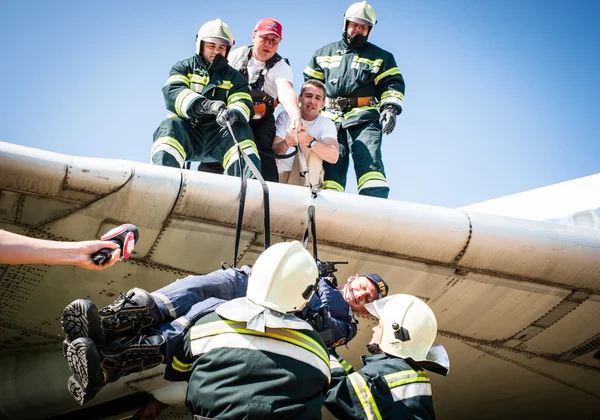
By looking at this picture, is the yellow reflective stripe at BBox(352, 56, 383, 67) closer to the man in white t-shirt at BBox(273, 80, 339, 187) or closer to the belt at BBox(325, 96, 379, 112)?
the belt at BBox(325, 96, 379, 112)

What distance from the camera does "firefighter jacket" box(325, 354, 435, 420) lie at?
3.10m

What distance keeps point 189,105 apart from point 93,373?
3.01 meters

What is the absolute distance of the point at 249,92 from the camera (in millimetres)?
5910

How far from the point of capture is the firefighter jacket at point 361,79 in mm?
6570

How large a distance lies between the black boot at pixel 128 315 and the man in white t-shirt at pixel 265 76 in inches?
126

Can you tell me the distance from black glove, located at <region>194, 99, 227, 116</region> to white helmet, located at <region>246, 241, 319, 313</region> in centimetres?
238

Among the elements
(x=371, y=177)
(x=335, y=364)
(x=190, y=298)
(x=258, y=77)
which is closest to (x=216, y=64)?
(x=258, y=77)

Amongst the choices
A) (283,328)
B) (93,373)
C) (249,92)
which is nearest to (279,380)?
(283,328)

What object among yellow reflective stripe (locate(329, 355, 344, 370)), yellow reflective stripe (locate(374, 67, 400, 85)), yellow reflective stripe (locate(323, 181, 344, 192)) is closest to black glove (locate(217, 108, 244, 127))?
yellow reflective stripe (locate(323, 181, 344, 192))

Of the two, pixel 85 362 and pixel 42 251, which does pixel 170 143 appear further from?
pixel 42 251

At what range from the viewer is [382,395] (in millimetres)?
3150

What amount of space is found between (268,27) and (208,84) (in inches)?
39.3

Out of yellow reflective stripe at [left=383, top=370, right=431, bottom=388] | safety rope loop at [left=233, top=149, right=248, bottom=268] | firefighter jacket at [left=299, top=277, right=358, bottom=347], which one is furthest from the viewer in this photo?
safety rope loop at [left=233, top=149, right=248, bottom=268]

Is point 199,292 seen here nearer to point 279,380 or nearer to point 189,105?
point 279,380
